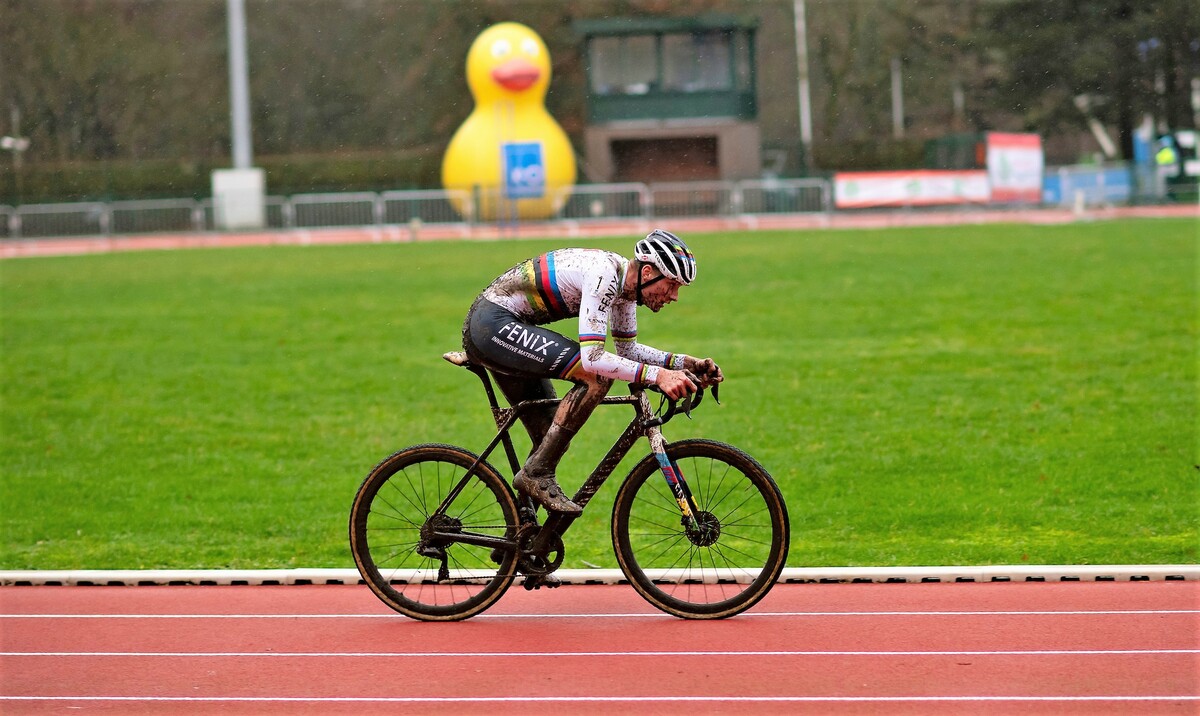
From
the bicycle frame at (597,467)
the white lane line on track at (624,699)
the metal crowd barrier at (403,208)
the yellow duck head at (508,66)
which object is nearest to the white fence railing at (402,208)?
the metal crowd barrier at (403,208)

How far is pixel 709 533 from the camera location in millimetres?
6480

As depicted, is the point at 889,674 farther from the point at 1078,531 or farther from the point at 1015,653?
the point at 1078,531

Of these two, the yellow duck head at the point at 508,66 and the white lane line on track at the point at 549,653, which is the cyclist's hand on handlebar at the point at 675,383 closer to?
the white lane line on track at the point at 549,653

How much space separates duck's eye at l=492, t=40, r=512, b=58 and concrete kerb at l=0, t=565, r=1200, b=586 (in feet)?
126

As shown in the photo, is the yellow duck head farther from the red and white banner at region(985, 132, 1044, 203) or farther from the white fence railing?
the red and white banner at region(985, 132, 1044, 203)

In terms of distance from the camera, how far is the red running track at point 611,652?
5.48 m

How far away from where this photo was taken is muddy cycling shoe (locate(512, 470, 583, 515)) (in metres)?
6.43

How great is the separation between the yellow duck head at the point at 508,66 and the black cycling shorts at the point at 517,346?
38.5 m

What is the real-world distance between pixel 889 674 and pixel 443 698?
5.62 ft

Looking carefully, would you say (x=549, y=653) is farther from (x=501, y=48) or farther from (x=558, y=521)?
(x=501, y=48)

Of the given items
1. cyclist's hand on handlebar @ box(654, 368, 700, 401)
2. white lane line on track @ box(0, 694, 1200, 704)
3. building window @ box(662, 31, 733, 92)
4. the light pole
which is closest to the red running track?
white lane line on track @ box(0, 694, 1200, 704)

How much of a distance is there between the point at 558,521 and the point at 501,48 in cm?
3969

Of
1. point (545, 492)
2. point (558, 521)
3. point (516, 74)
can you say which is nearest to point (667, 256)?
point (545, 492)

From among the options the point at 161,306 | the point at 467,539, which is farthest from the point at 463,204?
the point at 467,539
